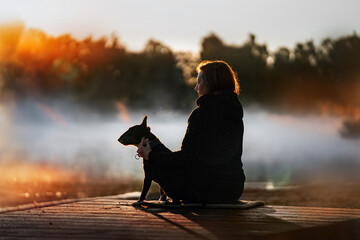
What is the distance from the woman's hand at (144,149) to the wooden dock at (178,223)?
716mm

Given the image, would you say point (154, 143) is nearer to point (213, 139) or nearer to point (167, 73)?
point (213, 139)

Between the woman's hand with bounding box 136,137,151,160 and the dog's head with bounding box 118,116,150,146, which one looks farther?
the dog's head with bounding box 118,116,150,146

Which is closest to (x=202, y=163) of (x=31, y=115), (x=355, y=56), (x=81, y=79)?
(x=355, y=56)

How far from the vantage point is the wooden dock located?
7969mm

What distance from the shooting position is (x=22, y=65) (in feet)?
345

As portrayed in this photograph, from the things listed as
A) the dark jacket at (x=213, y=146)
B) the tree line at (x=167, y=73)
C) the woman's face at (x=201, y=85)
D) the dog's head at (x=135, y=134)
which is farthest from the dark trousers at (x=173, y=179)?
the tree line at (x=167, y=73)

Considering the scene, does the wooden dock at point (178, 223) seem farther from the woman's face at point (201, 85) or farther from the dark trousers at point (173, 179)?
the woman's face at point (201, 85)

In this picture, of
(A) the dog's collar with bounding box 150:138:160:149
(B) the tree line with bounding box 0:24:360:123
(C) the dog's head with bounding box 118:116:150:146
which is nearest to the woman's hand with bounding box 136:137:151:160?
(A) the dog's collar with bounding box 150:138:160:149

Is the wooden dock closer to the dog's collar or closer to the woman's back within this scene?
the woman's back

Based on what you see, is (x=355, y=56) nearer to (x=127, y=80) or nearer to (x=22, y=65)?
(x=127, y=80)

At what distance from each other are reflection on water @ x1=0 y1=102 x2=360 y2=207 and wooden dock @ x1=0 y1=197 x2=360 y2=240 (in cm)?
2468

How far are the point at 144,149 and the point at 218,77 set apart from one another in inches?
52.4

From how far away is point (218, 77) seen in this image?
9.40 meters

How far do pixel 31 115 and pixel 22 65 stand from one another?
1026 inches
